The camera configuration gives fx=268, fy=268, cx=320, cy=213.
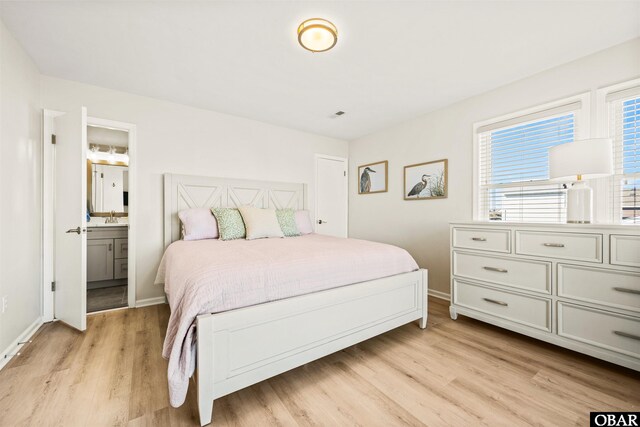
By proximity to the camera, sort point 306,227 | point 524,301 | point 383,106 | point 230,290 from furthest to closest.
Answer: point 306,227 → point 383,106 → point 524,301 → point 230,290

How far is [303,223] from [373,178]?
4.72ft

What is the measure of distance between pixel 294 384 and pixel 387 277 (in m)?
1.03

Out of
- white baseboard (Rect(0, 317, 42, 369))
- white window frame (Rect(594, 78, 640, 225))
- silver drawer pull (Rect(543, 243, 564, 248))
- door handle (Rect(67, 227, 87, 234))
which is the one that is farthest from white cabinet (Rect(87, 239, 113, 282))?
white window frame (Rect(594, 78, 640, 225))

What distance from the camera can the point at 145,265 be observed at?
3.01 metres

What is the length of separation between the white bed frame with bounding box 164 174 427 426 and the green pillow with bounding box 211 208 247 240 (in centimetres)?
149

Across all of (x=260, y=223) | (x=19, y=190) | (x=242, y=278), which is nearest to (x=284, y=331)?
(x=242, y=278)

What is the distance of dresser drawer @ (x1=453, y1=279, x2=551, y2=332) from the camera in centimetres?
208

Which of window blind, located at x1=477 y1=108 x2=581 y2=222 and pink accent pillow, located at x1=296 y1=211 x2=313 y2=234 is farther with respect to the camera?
pink accent pillow, located at x1=296 y1=211 x2=313 y2=234

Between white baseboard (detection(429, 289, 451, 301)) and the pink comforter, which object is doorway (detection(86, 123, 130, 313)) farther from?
white baseboard (detection(429, 289, 451, 301))

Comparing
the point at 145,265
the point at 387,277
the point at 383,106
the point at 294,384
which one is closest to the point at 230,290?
the point at 294,384

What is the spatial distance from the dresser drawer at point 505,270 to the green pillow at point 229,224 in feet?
7.33

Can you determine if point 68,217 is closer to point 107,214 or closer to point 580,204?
point 107,214

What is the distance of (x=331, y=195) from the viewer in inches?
181

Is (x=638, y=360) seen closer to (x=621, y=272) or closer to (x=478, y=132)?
(x=621, y=272)
